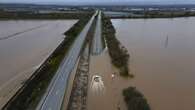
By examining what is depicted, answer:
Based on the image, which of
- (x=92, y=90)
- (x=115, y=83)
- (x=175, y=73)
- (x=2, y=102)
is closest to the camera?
(x=2, y=102)

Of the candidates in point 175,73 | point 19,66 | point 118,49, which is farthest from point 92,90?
point 118,49

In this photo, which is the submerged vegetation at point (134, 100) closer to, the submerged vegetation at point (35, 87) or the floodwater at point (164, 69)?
the floodwater at point (164, 69)

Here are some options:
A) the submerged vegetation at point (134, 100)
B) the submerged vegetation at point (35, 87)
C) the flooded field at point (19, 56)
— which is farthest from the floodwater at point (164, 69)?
the flooded field at point (19, 56)

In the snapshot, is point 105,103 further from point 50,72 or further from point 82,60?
point 82,60

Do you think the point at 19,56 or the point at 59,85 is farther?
the point at 19,56

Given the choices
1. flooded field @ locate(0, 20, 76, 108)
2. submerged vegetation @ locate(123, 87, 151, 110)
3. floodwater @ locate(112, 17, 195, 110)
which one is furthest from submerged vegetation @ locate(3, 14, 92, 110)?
floodwater @ locate(112, 17, 195, 110)

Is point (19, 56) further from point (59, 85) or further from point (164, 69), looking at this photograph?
point (164, 69)

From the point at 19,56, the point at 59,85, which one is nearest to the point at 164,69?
the point at 59,85

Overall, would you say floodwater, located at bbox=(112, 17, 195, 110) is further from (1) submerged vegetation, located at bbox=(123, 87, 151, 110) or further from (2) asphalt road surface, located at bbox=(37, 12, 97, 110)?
(2) asphalt road surface, located at bbox=(37, 12, 97, 110)
